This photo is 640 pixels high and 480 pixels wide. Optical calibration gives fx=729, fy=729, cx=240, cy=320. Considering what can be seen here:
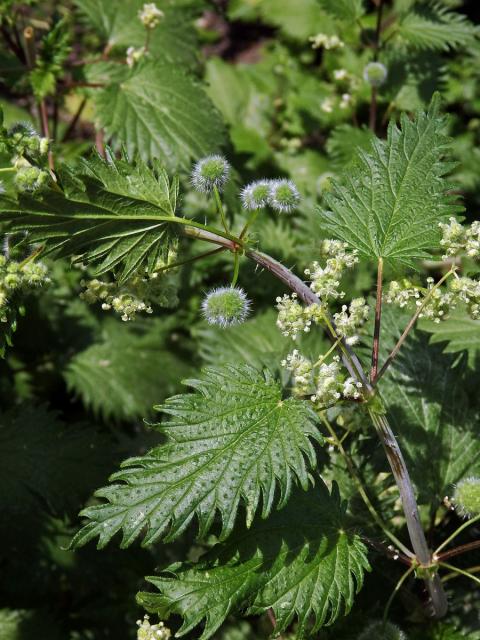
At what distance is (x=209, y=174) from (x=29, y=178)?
1.75 ft

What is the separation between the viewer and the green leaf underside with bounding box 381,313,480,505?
240cm

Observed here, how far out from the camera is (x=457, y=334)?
8.68ft

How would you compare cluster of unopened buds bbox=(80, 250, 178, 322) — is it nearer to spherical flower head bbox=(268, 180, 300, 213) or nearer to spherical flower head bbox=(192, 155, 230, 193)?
spherical flower head bbox=(192, 155, 230, 193)

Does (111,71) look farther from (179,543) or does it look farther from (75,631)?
(75,631)

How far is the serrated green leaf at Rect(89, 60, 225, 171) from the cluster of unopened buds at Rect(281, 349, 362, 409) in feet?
4.77

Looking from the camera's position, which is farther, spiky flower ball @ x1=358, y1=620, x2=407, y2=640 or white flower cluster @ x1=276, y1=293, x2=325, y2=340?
spiky flower ball @ x1=358, y1=620, x2=407, y2=640

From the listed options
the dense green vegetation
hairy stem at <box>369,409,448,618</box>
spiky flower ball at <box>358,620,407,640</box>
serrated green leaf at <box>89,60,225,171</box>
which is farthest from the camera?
serrated green leaf at <box>89,60,225,171</box>

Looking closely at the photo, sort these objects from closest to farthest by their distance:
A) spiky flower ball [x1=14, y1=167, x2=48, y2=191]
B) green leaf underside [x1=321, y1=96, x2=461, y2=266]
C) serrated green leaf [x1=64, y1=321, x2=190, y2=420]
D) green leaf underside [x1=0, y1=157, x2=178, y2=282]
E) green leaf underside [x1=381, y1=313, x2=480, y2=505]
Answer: spiky flower ball [x1=14, y1=167, x2=48, y2=191] < green leaf underside [x1=0, y1=157, x2=178, y2=282] < green leaf underside [x1=321, y1=96, x2=461, y2=266] < green leaf underside [x1=381, y1=313, x2=480, y2=505] < serrated green leaf [x1=64, y1=321, x2=190, y2=420]

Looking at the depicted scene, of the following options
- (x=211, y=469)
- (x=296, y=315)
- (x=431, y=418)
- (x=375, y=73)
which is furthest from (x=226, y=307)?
(x=375, y=73)

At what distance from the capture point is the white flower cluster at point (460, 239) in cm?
188

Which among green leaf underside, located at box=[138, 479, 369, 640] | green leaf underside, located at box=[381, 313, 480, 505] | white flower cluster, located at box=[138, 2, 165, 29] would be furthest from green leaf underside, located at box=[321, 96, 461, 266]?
white flower cluster, located at box=[138, 2, 165, 29]

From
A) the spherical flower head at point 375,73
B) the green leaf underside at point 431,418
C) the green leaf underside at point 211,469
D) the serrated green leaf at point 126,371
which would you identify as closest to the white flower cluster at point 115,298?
the green leaf underside at point 211,469

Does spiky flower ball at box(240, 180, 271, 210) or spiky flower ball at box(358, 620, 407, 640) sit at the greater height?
spiky flower ball at box(240, 180, 271, 210)

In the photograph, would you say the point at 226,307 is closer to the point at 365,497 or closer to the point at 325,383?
the point at 325,383
